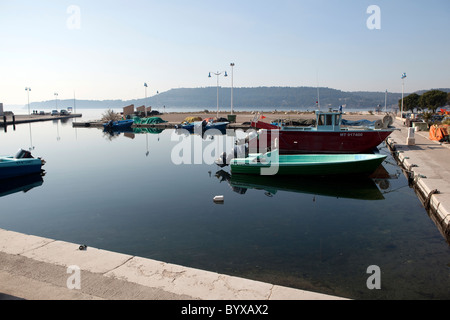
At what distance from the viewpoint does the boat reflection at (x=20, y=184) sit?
18734 millimetres

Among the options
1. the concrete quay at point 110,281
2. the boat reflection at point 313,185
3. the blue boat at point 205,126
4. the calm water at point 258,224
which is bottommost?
the calm water at point 258,224

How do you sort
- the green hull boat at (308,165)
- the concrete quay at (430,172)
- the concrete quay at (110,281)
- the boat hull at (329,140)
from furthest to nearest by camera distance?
the boat hull at (329,140) < the green hull boat at (308,165) < the concrete quay at (430,172) < the concrete quay at (110,281)

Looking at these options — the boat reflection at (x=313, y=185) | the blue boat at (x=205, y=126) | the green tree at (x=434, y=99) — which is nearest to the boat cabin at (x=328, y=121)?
the boat reflection at (x=313, y=185)

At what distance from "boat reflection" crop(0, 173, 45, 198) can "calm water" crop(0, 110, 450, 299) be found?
204 mm

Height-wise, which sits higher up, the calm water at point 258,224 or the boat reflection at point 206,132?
the boat reflection at point 206,132

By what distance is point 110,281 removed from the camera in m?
6.77

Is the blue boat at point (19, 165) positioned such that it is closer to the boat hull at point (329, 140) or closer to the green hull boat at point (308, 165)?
the green hull boat at point (308, 165)

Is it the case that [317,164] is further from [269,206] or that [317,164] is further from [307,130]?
[307,130]

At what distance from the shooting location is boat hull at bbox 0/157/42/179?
66.6ft

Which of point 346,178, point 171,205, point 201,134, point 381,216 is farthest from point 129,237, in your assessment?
point 201,134

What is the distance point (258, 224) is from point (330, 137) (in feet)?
50.2

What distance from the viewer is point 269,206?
48.8 feet

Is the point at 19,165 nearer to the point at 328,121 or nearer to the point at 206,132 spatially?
the point at 328,121
